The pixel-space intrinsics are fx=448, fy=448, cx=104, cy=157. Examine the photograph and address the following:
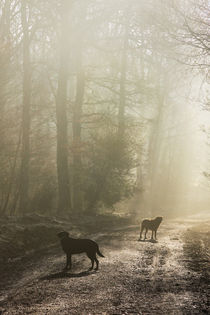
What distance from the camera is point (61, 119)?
24250 mm

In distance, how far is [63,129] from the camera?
24281 mm

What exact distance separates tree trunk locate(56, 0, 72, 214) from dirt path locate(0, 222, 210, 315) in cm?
1047

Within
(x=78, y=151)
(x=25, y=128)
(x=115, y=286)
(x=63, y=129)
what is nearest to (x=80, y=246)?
(x=115, y=286)

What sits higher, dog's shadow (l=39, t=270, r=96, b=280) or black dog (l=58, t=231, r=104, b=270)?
black dog (l=58, t=231, r=104, b=270)

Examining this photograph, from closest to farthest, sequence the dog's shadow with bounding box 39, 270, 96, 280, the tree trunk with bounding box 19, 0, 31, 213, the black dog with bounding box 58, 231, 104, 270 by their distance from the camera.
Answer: the dog's shadow with bounding box 39, 270, 96, 280 < the black dog with bounding box 58, 231, 104, 270 < the tree trunk with bounding box 19, 0, 31, 213

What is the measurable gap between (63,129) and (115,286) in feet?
53.3

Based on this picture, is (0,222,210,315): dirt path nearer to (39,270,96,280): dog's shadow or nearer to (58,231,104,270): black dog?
(39,270,96,280): dog's shadow

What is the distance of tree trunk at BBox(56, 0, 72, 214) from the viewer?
23656mm

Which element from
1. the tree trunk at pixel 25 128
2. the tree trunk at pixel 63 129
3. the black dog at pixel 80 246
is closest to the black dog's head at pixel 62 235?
the black dog at pixel 80 246

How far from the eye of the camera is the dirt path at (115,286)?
286 inches

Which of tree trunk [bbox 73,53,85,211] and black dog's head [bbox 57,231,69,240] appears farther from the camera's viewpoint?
tree trunk [bbox 73,53,85,211]

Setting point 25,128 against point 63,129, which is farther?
point 63,129

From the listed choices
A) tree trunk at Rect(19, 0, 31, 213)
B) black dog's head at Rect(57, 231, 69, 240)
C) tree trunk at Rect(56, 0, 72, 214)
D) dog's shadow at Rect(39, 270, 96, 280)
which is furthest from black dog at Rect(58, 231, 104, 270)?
tree trunk at Rect(56, 0, 72, 214)

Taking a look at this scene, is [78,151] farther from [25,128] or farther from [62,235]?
[62,235]
